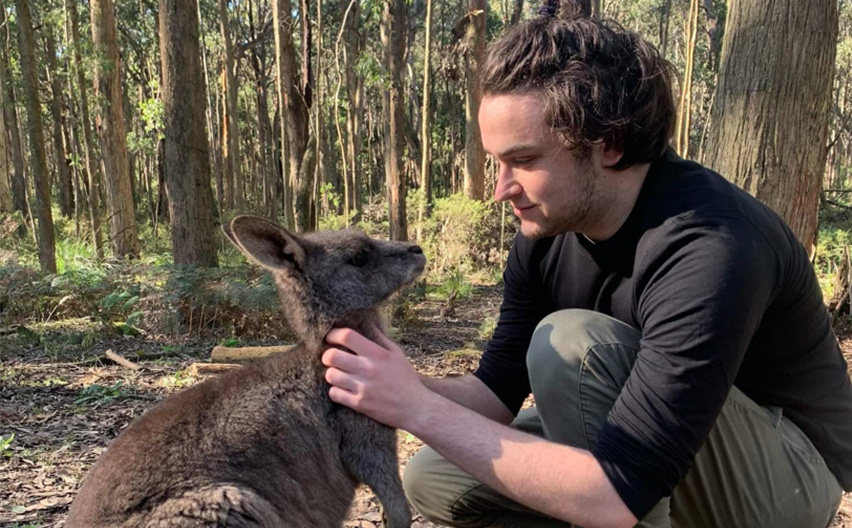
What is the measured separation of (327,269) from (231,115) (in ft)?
51.5

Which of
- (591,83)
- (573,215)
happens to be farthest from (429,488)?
(591,83)

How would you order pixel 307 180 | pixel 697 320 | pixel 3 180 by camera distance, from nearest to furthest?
1. pixel 697 320
2. pixel 307 180
3. pixel 3 180

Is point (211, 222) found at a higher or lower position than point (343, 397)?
lower

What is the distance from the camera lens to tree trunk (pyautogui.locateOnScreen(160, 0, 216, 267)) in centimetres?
759

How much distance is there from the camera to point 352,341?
7.30ft

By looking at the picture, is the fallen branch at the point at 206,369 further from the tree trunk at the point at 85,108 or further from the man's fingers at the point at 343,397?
the tree trunk at the point at 85,108

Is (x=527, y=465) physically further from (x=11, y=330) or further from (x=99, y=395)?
(x=11, y=330)

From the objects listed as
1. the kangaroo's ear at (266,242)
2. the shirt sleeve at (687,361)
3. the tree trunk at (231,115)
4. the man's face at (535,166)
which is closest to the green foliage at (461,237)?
the tree trunk at (231,115)

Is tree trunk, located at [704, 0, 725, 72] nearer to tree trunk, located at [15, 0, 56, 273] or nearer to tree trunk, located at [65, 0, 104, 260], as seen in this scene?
tree trunk, located at [65, 0, 104, 260]

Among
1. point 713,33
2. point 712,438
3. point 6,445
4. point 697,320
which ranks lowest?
point 6,445

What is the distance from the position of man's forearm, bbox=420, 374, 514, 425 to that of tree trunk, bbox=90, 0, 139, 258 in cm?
934

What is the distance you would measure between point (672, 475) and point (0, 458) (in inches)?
142

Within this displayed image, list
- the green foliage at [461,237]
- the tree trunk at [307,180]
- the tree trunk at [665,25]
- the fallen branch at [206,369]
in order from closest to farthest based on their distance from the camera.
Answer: the fallen branch at [206,369] → the tree trunk at [307,180] → the green foliage at [461,237] → the tree trunk at [665,25]

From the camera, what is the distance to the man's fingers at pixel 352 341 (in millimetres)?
2189
